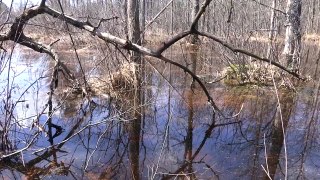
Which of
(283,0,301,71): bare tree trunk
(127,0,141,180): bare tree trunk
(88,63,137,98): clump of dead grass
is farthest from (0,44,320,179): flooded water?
(283,0,301,71): bare tree trunk

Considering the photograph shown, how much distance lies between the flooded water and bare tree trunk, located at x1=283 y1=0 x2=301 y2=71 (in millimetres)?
1377

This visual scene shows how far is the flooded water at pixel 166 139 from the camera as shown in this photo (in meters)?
3.53

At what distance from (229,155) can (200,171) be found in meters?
0.55

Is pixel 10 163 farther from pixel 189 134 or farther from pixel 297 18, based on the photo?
pixel 297 18

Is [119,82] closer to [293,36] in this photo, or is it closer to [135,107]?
[135,107]

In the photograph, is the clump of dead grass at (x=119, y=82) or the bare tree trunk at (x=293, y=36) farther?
the bare tree trunk at (x=293, y=36)

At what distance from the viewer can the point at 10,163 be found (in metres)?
3.63

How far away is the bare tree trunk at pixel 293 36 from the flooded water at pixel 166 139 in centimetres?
138

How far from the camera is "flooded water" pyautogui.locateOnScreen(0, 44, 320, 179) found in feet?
11.6

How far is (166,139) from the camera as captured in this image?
14.4 feet

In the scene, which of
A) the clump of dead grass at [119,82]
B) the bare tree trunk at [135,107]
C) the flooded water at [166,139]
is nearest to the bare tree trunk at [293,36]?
the flooded water at [166,139]

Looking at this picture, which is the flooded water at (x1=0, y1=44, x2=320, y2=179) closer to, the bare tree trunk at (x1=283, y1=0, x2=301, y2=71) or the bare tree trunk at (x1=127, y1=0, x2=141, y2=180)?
the bare tree trunk at (x1=127, y1=0, x2=141, y2=180)

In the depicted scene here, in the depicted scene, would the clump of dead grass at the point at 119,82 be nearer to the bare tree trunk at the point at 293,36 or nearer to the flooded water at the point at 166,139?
the flooded water at the point at 166,139

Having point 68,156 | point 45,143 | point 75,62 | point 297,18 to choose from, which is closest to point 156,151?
point 68,156
